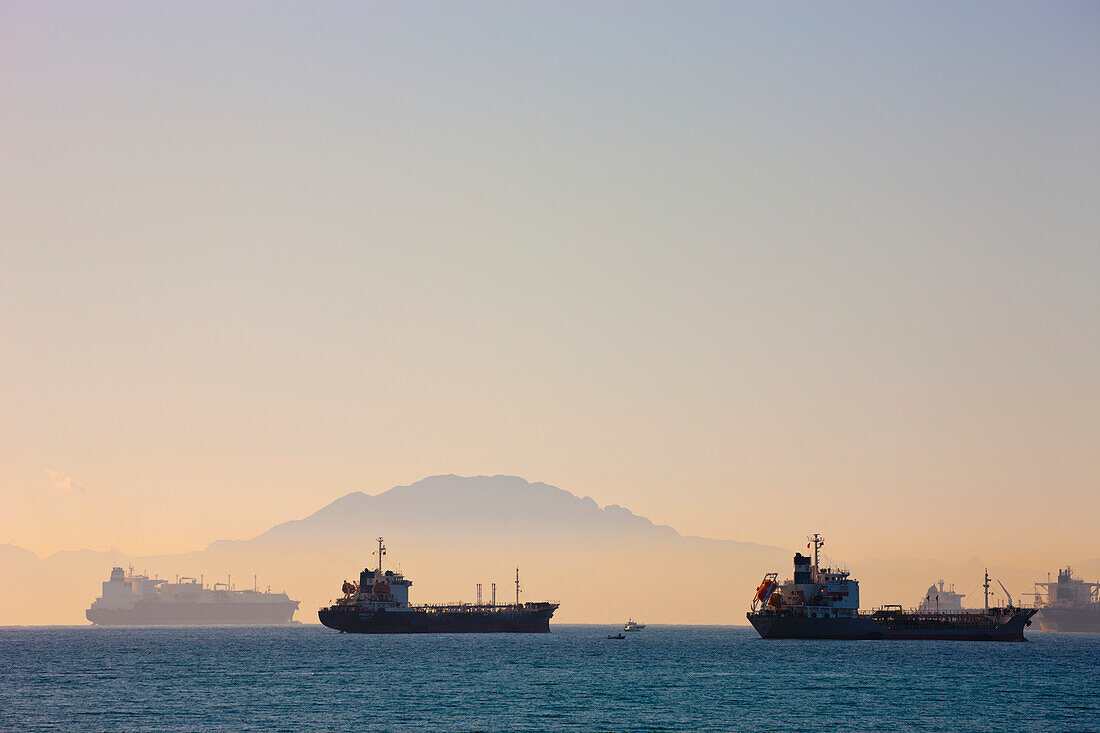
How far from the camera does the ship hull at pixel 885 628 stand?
589ft

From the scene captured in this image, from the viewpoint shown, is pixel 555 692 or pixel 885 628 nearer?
pixel 555 692

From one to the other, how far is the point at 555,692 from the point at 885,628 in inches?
3842

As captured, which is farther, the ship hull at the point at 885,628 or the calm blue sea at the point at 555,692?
the ship hull at the point at 885,628

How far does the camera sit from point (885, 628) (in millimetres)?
187125

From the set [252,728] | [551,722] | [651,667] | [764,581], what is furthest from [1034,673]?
[252,728]

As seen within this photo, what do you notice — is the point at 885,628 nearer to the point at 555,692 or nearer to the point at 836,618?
the point at 836,618

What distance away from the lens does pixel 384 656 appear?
158250 mm

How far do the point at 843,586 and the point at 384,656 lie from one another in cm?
7068

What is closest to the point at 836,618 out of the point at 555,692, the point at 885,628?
the point at 885,628

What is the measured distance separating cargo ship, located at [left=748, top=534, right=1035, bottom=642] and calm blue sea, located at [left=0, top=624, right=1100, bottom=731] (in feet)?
47.5

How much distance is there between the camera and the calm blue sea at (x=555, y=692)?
84.1 meters

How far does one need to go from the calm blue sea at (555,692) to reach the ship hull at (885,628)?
45.7 feet

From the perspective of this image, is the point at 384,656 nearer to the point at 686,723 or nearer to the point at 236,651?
the point at 236,651

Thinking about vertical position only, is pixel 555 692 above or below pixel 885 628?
above
